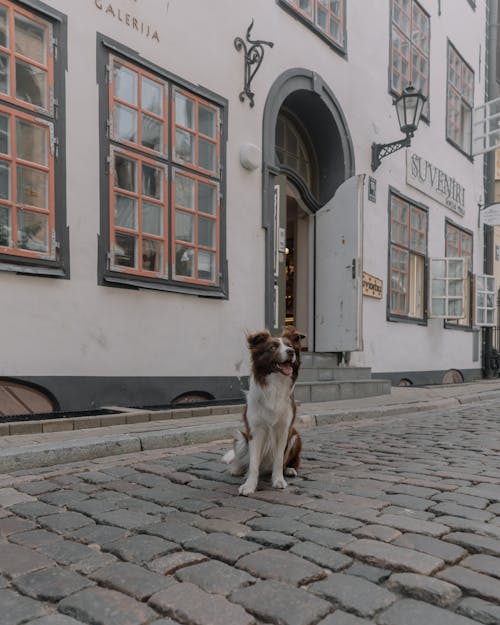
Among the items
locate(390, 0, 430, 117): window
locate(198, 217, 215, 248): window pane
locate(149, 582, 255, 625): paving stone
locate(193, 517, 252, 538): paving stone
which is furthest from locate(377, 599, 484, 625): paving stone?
locate(390, 0, 430, 117): window

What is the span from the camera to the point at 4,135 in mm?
5449

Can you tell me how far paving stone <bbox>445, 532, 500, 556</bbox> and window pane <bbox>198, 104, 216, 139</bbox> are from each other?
20.3ft

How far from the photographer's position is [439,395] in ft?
31.4

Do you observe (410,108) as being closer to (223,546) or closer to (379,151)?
(379,151)

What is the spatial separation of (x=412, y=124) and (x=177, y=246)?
17.3 feet

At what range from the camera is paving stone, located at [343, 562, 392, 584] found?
2094mm

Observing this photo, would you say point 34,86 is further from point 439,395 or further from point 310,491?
point 439,395

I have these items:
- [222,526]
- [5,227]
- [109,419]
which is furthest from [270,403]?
[5,227]

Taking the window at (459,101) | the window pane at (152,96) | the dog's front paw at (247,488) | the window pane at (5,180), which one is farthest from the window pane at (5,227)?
the window at (459,101)

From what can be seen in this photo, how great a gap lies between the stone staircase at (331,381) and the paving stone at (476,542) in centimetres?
520

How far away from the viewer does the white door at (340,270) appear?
9.27 m

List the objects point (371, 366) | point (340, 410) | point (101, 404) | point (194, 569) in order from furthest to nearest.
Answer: point (371, 366), point (340, 410), point (101, 404), point (194, 569)

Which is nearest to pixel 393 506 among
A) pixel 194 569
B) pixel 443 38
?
pixel 194 569

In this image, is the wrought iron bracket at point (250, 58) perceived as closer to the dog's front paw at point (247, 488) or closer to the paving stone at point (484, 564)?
the dog's front paw at point (247, 488)
